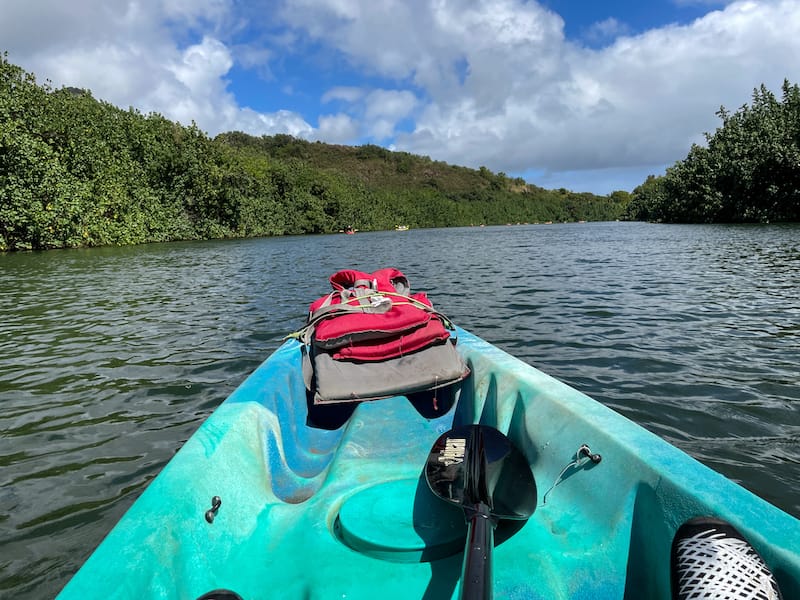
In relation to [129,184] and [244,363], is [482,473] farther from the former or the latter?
[129,184]

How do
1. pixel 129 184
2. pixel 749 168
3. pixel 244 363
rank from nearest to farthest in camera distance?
1. pixel 244 363
2. pixel 129 184
3. pixel 749 168

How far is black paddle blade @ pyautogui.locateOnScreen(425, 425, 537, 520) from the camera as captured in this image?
73.6 inches

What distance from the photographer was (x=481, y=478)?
76.3 inches

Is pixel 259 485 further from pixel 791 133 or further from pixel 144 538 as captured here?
pixel 791 133

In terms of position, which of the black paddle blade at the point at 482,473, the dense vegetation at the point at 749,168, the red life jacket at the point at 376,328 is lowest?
the black paddle blade at the point at 482,473

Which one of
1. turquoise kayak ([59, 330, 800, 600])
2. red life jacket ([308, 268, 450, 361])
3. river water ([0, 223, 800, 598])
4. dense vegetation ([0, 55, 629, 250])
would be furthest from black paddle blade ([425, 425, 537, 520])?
dense vegetation ([0, 55, 629, 250])

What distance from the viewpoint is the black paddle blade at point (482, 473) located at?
187 cm

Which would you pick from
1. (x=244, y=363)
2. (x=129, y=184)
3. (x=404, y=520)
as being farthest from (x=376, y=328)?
(x=129, y=184)

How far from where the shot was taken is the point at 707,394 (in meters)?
3.93

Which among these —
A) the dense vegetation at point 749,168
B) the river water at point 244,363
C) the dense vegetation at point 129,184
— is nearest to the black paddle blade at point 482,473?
the river water at point 244,363

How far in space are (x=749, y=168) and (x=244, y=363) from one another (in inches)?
1537

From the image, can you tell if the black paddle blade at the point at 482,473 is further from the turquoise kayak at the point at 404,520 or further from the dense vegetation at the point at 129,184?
the dense vegetation at the point at 129,184

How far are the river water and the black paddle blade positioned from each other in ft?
5.29

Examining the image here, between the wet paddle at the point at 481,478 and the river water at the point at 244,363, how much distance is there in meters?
1.63
